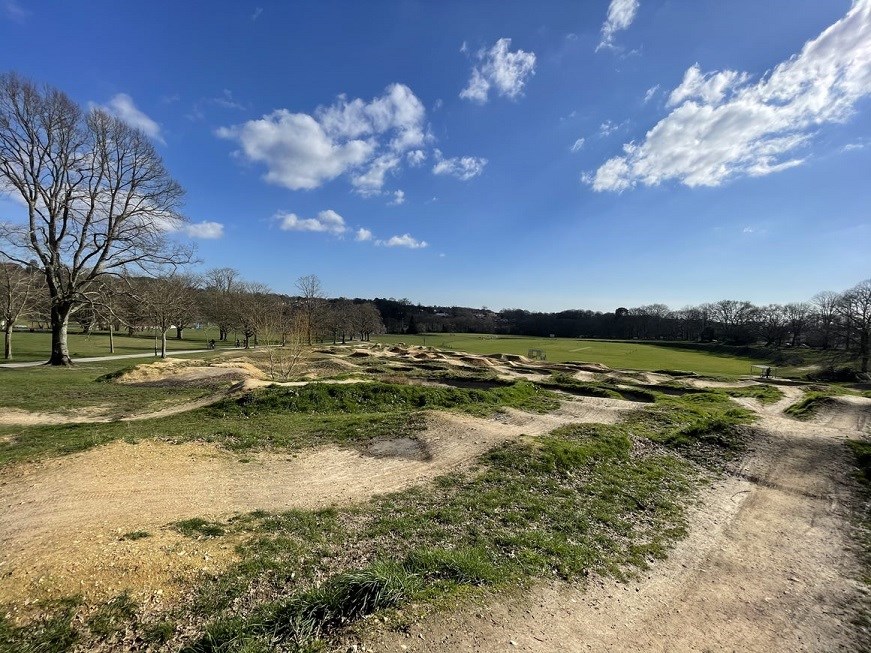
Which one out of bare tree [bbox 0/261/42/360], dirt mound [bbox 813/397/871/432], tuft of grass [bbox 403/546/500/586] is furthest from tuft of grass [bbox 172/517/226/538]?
bare tree [bbox 0/261/42/360]

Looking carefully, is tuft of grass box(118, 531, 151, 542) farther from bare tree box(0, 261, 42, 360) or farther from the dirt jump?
bare tree box(0, 261, 42, 360)

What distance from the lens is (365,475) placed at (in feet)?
33.0

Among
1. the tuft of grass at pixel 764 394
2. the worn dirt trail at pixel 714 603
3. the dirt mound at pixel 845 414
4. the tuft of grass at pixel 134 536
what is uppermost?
the tuft of grass at pixel 134 536

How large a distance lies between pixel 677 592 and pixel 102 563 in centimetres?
841

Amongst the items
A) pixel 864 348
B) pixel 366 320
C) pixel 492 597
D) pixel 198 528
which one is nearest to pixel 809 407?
pixel 492 597

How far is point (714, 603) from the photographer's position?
579 centimetres

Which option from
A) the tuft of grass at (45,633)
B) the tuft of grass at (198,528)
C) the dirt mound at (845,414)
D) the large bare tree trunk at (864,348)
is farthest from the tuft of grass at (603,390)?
the large bare tree trunk at (864,348)

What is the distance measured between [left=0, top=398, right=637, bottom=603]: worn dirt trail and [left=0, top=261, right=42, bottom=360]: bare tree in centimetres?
3422

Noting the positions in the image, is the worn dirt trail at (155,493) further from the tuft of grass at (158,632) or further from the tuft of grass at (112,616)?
the tuft of grass at (158,632)

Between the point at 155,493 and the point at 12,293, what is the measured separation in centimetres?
3827

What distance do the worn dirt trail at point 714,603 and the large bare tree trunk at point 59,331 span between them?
3408 cm

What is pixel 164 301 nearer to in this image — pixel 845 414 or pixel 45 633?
pixel 45 633

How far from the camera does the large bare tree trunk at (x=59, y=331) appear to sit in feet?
88.2

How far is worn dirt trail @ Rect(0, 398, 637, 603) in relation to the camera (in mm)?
5312
